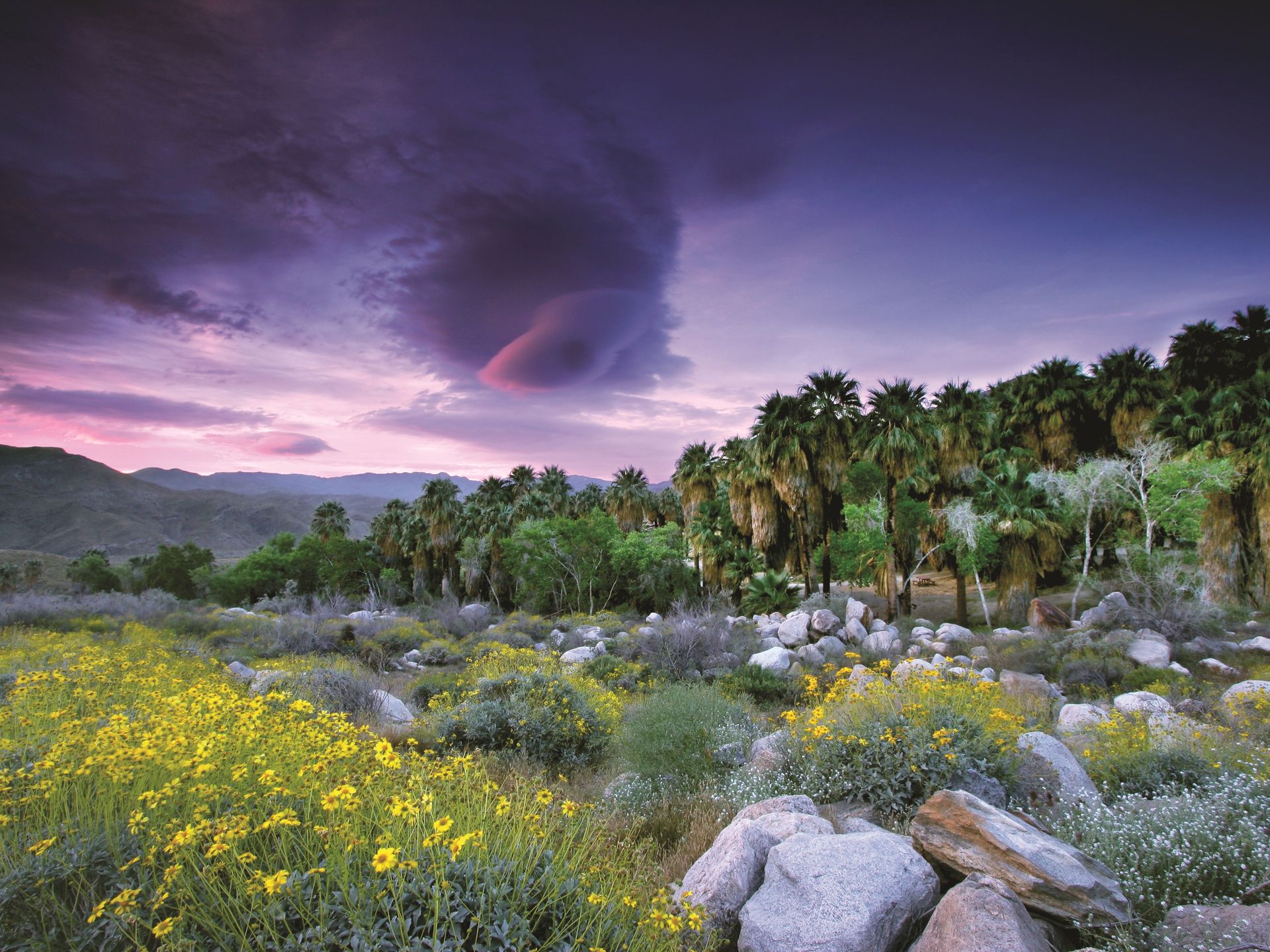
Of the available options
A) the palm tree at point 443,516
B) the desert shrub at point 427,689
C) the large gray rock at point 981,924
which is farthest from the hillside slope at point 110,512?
the large gray rock at point 981,924

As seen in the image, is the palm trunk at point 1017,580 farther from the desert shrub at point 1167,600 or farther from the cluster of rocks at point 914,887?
the cluster of rocks at point 914,887

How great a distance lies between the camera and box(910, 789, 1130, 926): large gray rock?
12.6ft

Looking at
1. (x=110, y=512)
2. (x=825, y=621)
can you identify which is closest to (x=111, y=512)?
(x=110, y=512)

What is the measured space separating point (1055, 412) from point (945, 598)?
12.8 meters

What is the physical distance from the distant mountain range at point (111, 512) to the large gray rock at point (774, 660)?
76.9 meters

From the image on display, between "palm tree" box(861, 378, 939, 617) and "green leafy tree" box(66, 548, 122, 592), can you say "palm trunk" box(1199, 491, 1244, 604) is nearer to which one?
"palm tree" box(861, 378, 939, 617)

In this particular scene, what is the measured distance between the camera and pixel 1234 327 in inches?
1318

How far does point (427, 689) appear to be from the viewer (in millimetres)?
14484

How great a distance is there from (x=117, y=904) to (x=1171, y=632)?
23.8m

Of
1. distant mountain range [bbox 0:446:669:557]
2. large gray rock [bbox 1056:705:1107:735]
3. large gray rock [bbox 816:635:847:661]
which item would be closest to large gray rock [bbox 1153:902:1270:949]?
large gray rock [bbox 1056:705:1107:735]

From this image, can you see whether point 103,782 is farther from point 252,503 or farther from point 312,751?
point 252,503

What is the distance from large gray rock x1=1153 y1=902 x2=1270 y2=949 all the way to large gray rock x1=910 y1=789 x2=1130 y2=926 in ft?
0.72

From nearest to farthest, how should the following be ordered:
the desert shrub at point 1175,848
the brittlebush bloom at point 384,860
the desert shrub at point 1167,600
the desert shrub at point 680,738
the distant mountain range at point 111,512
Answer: the brittlebush bloom at point 384,860
the desert shrub at point 1175,848
the desert shrub at point 680,738
the desert shrub at point 1167,600
the distant mountain range at point 111,512

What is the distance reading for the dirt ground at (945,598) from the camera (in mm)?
29469
